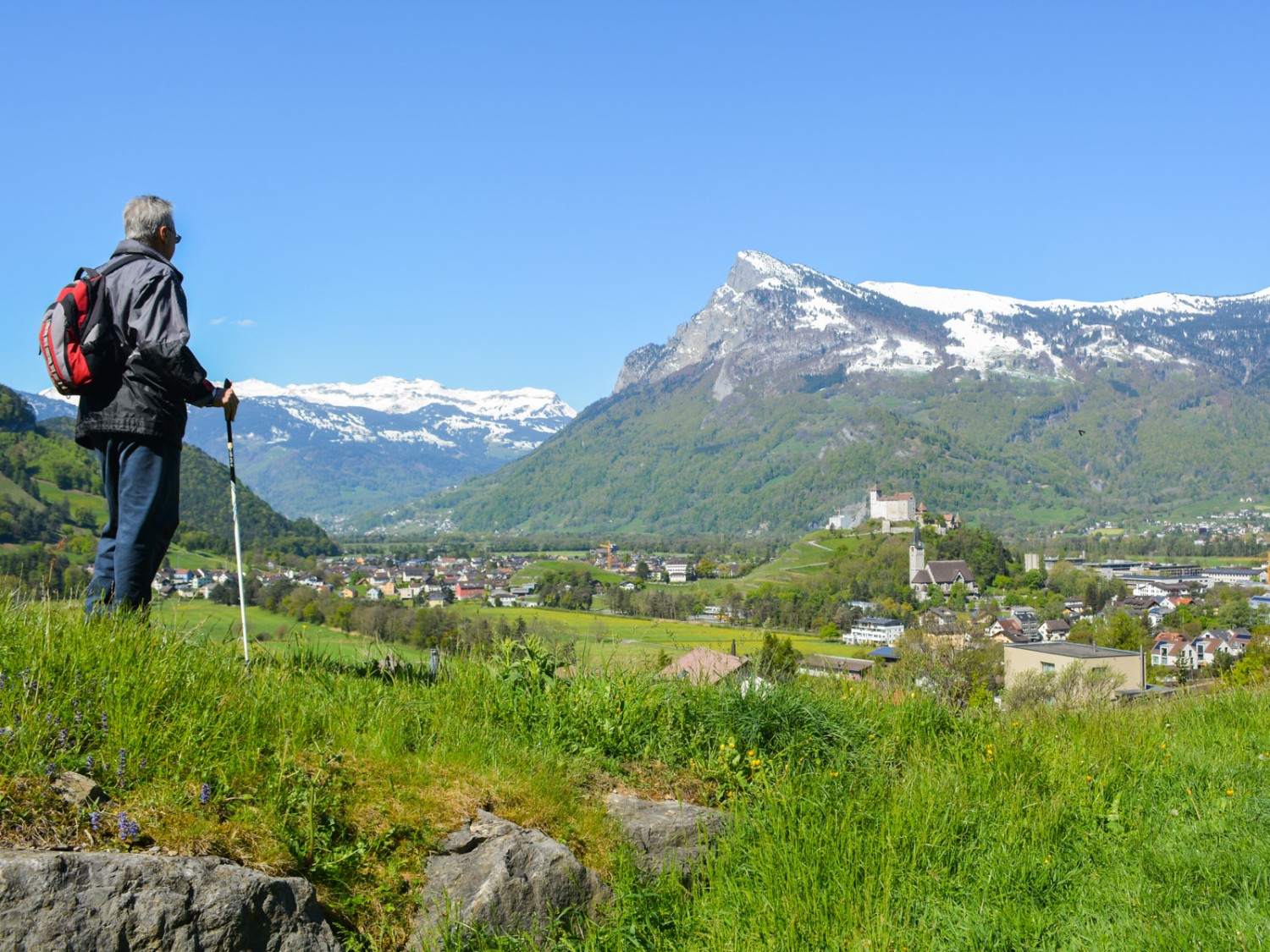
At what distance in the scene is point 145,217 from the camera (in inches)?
213

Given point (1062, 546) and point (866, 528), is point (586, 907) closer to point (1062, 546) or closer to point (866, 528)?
point (866, 528)

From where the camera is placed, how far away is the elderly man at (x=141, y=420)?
4.96 meters

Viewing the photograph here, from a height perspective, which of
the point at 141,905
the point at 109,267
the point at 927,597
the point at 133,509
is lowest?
the point at 927,597

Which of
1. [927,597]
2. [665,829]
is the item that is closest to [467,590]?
[927,597]

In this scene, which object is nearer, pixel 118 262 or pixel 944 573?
pixel 118 262

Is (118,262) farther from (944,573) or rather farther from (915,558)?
(915,558)

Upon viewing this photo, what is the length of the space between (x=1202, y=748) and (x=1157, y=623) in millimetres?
82968

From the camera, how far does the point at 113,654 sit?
4094mm

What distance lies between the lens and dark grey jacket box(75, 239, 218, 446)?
4.94 m

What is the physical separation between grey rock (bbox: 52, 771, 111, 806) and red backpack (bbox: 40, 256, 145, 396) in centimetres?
224

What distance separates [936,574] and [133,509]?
370ft

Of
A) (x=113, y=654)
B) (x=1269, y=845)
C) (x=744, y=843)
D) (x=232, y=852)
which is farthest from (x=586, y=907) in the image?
(x=1269, y=845)

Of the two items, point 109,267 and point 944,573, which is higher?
point 109,267

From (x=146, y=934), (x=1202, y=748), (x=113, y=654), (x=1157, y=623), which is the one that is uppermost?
(x=113, y=654)
